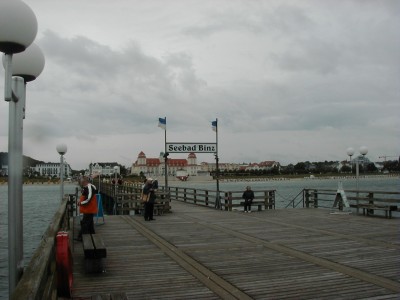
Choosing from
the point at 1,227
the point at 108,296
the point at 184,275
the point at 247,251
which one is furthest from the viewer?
the point at 1,227

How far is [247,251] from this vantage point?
902 cm

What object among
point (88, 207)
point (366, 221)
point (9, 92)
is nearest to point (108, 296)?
point (9, 92)

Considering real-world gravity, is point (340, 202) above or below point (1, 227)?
above

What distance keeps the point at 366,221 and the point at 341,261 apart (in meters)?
7.05

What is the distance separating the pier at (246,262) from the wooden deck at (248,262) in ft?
0.04

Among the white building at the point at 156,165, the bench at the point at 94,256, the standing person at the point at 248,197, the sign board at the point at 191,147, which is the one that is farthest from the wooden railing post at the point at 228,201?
the white building at the point at 156,165

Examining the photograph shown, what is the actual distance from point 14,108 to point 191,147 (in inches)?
623

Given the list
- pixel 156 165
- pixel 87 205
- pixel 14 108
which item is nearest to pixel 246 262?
pixel 87 205

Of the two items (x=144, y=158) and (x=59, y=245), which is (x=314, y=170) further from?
(x=59, y=245)

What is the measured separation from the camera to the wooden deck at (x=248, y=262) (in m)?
6.05

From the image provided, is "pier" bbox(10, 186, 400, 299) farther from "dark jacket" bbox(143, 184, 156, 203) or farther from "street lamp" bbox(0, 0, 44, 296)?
"dark jacket" bbox(143, 184, 156, 203)

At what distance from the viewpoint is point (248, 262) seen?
7.92 metres

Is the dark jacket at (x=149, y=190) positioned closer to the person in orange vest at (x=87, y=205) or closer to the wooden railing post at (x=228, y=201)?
the person in orange vest at (x=87, y=205)

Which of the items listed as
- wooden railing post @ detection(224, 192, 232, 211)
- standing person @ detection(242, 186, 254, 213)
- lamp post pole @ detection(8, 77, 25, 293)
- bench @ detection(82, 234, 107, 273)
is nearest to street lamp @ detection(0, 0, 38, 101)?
lamp post pole @ detection(8, 77, 25, 293)
